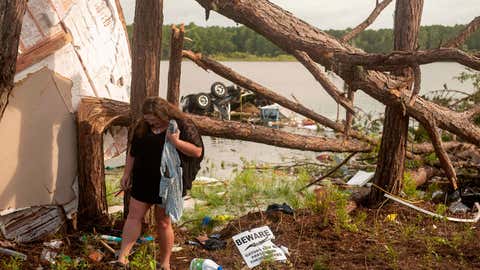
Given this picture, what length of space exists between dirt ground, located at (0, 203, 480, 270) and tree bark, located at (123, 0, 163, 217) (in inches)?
51.6

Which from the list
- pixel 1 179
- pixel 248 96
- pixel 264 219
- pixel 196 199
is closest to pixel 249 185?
pixel 196 199

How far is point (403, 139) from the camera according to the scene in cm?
642

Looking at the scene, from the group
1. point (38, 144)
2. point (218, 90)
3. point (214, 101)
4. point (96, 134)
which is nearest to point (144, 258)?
point (96, 134)

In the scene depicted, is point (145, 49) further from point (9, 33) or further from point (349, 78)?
point (349, 78)

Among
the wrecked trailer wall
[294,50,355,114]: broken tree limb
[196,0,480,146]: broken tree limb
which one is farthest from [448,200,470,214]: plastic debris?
the wrecked trailer wall

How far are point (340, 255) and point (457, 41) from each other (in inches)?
109

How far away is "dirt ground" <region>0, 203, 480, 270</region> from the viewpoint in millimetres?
4820

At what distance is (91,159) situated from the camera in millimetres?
5609

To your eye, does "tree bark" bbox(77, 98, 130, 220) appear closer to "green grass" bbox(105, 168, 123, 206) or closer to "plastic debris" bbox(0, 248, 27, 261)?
"plastic debris" bbox(0, 248, 27, 261)

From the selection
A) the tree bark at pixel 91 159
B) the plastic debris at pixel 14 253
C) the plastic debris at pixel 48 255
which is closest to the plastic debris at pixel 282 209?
the tree bark at pixel 91 159

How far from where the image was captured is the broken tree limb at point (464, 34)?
623 centimetres

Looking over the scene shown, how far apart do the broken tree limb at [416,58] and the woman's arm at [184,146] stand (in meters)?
1.88

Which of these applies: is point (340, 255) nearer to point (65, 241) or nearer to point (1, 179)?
point (65, 241)

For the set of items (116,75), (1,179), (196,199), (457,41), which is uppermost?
(457,41)
